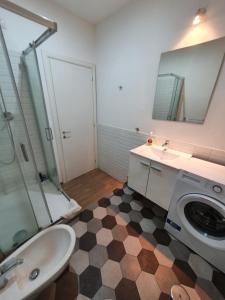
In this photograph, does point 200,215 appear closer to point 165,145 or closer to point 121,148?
point 165,145

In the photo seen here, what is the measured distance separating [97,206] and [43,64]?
210 centimetres

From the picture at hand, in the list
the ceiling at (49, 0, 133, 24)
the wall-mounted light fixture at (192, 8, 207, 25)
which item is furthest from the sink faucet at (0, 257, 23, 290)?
the ceiling at (49, 0, 133, 24)

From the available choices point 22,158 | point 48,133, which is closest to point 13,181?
point 22,158

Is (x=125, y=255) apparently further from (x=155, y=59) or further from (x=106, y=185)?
(x=155, y=59)

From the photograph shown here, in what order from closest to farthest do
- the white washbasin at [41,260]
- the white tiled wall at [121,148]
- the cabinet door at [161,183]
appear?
the white washbasin at [41,260], the cabinet door at [161,183], the white tiled wall at [121,148]

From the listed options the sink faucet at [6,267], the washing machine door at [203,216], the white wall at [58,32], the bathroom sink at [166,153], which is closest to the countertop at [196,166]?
the bathroom sink at [166,153]

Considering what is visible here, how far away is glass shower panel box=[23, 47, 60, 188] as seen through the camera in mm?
1614

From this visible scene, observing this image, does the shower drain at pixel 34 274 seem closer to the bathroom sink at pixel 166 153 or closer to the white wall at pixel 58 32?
the bathroom sink at pixel 166 153

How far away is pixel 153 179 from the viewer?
1662 mm

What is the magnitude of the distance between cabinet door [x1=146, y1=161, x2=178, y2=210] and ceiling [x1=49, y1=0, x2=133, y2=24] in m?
2.07

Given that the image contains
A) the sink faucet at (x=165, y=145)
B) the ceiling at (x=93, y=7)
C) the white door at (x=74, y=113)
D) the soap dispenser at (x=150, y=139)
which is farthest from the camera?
the white door at (x=74, y=113)

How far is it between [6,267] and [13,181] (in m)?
1.08

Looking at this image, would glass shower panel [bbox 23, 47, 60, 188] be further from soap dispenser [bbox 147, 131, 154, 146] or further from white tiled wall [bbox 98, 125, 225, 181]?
soap dispenser [bbox 147, 131, 154, 146]

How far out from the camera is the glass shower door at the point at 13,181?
1376mm
